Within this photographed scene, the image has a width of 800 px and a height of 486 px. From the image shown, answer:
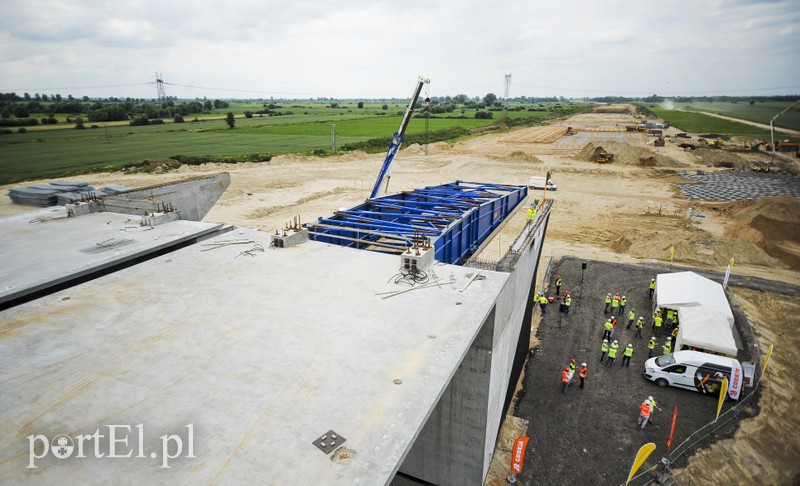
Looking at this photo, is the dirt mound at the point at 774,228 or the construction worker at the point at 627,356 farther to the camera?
the dirt mound at the point at 774,228

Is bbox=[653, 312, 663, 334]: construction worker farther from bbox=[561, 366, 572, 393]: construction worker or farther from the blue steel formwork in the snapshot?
the blue steel formwork

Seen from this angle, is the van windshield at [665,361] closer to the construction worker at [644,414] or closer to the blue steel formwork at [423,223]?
the construction worker at [644,414]

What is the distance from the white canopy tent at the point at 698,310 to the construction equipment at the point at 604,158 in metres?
53.9

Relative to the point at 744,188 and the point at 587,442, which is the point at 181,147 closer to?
the point at 587,442

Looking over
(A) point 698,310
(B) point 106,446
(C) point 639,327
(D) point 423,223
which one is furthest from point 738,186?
(B) point 106,446

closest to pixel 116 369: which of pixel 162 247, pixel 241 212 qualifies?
pixel 162 247

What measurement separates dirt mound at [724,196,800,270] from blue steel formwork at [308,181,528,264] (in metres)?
23.6

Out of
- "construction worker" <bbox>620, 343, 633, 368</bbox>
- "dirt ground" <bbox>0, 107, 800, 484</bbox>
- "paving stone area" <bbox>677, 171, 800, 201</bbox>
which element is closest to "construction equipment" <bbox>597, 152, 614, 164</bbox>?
"dirt ground" <bbox>0, 107, 800, 484</bbox>

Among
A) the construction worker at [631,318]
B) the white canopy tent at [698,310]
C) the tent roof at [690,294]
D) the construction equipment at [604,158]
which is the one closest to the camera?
the white canopy tent at [698,310]

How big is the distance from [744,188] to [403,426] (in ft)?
218

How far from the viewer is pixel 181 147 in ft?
258

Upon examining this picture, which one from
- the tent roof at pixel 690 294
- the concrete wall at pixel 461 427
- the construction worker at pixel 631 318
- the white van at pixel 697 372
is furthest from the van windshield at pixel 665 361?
the concrete wall at pixel 461 427

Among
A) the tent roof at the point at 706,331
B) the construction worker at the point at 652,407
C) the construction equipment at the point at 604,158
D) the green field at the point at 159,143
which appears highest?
the green field at the point at 159,143

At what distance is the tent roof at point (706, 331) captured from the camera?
1866cm
